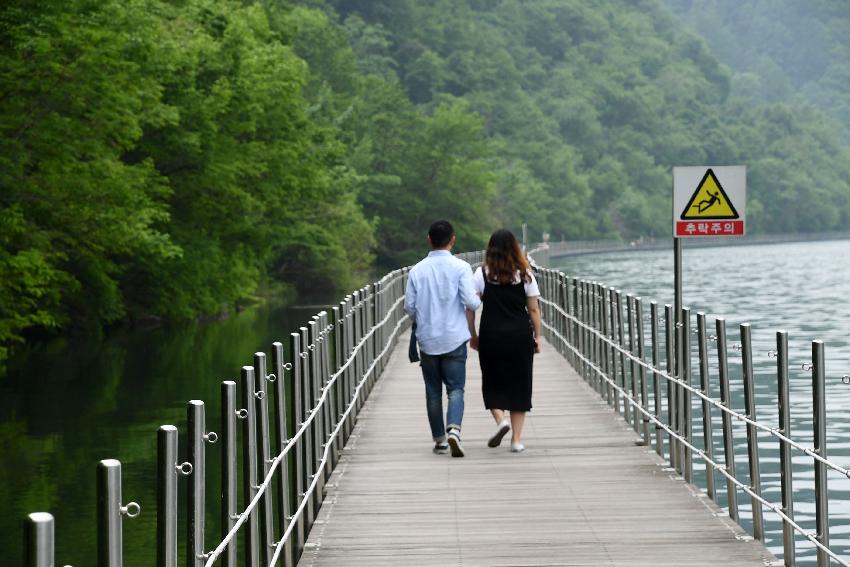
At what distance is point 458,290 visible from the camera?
13203mm

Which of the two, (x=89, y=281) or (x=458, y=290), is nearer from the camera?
(x=458, y=290)

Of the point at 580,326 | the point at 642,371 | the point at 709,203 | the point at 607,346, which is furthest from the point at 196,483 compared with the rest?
the point at 580,326

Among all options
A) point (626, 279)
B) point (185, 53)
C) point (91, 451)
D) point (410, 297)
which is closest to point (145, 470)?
point (91, 451)

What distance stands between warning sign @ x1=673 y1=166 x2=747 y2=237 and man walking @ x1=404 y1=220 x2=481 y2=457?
2140 millimetres

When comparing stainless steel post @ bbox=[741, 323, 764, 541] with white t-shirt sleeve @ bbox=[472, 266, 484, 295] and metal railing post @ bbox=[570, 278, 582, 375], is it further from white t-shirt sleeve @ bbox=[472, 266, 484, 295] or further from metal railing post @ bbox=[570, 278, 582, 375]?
metal railing post @ bbox=[570, 278, 582, 375]

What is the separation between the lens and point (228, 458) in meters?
7.56

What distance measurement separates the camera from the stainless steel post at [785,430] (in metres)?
8.77

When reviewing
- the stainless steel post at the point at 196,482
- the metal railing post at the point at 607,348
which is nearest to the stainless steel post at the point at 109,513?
the stainless steel post at the point at 196,482

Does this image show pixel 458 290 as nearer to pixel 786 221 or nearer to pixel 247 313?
pixel 247 313

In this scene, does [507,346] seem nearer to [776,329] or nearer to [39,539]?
[39,539]

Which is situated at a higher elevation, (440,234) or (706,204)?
(706,204)

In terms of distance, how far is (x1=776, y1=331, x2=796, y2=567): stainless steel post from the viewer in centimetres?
877

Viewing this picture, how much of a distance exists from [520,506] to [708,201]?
4371mm

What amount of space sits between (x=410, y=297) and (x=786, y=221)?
186 metres
